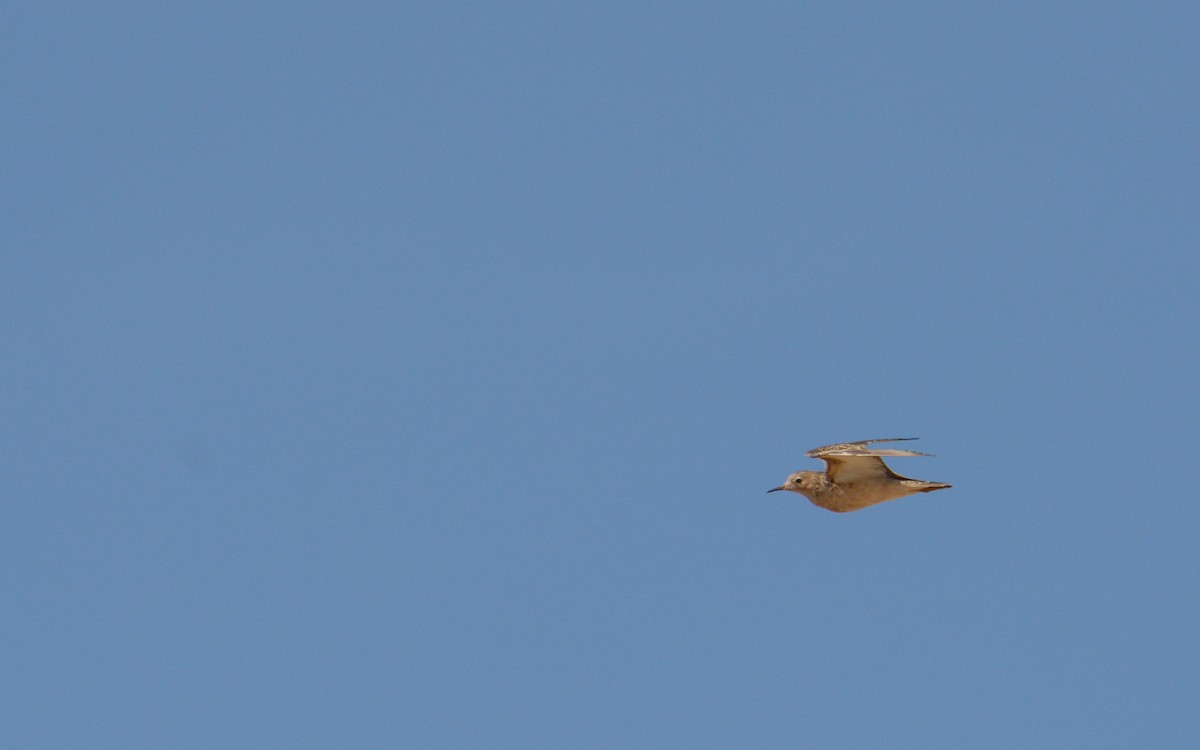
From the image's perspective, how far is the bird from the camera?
64.8 m

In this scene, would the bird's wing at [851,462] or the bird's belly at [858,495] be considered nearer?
the bird's wing at [851,462]

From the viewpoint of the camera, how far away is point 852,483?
65625 mm

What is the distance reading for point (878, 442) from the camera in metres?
64.2

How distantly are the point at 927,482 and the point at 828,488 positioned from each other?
2626 mm

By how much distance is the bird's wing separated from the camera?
63594 millimetres

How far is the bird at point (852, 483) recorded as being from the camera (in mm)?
64812

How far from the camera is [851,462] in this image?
64938 mm

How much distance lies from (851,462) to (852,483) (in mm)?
898

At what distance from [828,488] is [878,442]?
2.33 m

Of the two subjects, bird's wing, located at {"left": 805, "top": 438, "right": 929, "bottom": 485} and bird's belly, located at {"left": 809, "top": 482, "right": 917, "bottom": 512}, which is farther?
bird's belly, located at {"left": 809, "top": 482, "right": 917, "bottom": 512}

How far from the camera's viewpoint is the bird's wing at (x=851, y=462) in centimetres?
6359

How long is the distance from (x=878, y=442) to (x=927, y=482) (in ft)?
6.11

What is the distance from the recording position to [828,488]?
216ft
